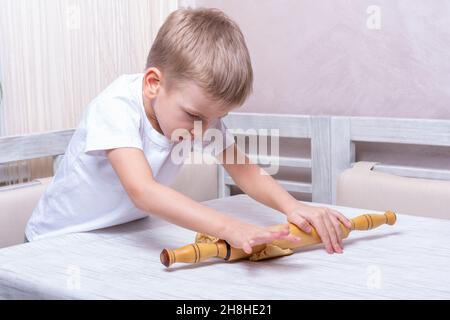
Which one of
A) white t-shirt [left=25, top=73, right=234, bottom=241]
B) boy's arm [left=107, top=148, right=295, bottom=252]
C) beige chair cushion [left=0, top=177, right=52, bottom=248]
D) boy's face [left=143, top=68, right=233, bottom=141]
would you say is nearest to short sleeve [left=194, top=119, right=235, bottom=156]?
white t-shirt [left=25, top=73, right=234, bottom=241]

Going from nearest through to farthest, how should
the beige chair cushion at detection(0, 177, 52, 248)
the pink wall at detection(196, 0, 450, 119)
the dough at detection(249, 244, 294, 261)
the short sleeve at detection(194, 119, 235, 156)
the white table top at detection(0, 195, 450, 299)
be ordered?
the white table top at detection(0, 195, 450, 299) < the dough at detection(249, 244, 294, 261) < the short sleeve at detection(194, 119, 235, 156) < the beige chair cushion at detection(0, 177, 52, 248) < the pink wall at detection(196, 0, 450, 119)

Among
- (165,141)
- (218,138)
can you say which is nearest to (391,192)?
(218,138)

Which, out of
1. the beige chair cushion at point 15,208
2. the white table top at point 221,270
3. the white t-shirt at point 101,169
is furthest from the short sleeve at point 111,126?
the beige chair cushion at point 15,208

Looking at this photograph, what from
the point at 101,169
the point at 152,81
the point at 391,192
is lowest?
the point at 391,192

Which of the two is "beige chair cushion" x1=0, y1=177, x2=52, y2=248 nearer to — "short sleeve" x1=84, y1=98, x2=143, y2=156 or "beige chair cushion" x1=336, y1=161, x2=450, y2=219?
"short sleeve" x1=84, y1=98, x2=143, y2=156

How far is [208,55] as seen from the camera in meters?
0.85

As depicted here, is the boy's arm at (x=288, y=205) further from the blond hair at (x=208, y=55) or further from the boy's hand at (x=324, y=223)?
the blond hair at (x=208, y=55)

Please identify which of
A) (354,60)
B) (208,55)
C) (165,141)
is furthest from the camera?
(354,60)

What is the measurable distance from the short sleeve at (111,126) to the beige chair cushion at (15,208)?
0.38 metres

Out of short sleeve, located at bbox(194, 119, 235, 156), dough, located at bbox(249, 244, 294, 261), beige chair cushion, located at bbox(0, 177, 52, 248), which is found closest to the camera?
dough, located at bbox(249, 244, 294, 261)

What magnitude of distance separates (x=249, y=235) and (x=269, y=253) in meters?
0.06

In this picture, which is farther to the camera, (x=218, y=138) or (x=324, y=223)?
(x=218, y=138)

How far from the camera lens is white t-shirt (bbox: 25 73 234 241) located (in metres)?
0.90

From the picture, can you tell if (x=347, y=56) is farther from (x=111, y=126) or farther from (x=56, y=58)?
(x=111, y=126)
